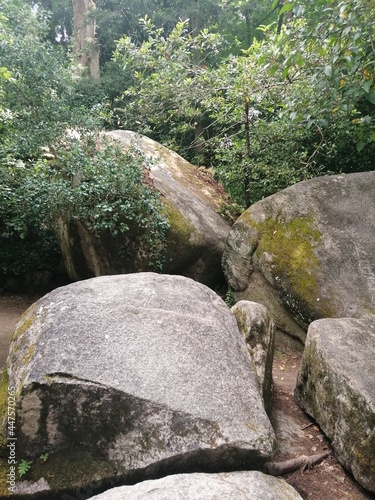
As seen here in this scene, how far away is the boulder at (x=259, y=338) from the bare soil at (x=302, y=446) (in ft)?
0.64

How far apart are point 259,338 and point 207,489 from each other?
1.72 m

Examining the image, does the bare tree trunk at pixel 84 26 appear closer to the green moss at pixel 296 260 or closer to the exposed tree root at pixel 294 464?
the green moss at pixel 296 260

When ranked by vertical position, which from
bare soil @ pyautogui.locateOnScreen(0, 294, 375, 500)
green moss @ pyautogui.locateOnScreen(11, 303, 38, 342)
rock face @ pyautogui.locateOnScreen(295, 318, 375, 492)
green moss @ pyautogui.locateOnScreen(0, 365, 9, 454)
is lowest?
bare soil @ pyautogui.locateOnScreen(0, 294, 375, 500)

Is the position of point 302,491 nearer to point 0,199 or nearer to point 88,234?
point 88,234

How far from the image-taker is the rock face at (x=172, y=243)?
226 inches

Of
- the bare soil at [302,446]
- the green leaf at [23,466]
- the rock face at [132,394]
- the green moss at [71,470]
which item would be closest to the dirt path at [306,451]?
the bare soil at [302,446]

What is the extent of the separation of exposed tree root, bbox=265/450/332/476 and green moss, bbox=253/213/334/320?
1.83m

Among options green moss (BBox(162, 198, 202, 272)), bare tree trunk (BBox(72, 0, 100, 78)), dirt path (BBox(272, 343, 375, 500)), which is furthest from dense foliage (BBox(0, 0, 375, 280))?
bare tree trunk (BBox(72, 0, 100, 78))

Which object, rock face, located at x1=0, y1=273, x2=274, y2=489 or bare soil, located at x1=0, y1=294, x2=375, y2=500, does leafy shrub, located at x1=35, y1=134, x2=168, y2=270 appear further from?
rock face, located at x1=0, y1=273, x2=274, y2=489

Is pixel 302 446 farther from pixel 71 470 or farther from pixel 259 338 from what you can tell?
pixel 71 470

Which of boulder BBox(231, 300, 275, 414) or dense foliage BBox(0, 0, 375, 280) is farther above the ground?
dense foliage BBox(0, 0, 375, 280)

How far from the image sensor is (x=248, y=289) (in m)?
5.55

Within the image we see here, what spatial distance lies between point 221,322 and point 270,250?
7.02ft

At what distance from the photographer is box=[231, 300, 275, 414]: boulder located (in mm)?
3373
